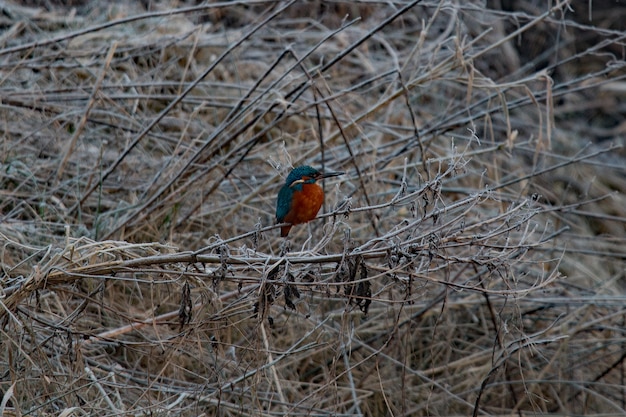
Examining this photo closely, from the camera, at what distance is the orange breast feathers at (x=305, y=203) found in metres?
3.03

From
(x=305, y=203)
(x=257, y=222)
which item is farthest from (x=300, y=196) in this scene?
(x=257, y=222)

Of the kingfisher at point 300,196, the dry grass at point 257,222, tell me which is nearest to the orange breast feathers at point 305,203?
the kingfisher at point 300,196

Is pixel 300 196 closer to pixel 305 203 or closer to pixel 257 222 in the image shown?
pixel 305 203

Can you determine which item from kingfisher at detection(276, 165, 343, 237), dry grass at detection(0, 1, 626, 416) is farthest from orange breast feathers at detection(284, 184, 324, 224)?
dry grass at detection(0, 1, 626, 416)

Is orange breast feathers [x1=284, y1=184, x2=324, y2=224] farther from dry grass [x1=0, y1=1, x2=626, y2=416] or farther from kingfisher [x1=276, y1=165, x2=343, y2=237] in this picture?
dry grass [x1=0, y1=1, x2=626, y2=416]

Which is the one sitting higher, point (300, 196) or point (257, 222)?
point (257, 222)

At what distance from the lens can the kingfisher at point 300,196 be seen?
304 centimetres

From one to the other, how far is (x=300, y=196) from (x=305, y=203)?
32 millimetres

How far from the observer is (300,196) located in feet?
9.95

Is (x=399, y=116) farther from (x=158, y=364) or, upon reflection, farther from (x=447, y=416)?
(x=158, y=364)

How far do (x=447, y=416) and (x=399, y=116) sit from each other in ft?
6.34

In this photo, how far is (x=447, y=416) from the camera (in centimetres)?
380

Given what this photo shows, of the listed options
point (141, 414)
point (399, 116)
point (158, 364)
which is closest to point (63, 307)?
point (158, 364)

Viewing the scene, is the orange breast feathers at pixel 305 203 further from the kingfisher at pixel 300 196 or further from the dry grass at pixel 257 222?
the dry grass at pixel 257 222
